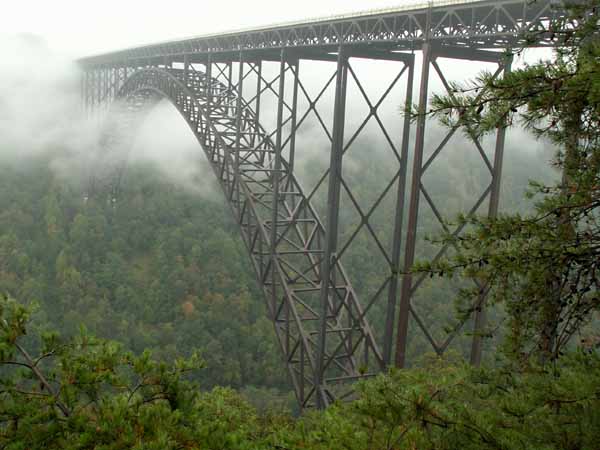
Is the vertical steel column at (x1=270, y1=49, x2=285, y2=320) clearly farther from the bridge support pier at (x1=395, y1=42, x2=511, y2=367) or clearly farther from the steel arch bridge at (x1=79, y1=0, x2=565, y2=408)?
the bridge support pier at (x1=395, y1=42, x2=511, y2=367)

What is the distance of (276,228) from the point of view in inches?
507

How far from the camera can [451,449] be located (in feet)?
10.8

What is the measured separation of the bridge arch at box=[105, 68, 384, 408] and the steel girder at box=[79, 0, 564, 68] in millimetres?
2115

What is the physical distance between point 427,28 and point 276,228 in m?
6.00

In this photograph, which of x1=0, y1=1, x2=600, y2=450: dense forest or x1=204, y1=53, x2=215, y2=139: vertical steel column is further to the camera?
x1=204, y1=53, x2=215, y2=139: vertical steel column

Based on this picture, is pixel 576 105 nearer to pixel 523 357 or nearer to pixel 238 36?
pixel 523 357

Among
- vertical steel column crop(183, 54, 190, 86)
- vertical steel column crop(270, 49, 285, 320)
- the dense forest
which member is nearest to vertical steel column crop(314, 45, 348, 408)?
vertical steel column crop(270, 49, 285, 320)

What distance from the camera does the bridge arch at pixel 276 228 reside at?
1116 centimetres

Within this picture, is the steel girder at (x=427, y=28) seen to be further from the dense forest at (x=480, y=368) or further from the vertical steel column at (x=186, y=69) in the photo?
the vertical steel column at (x=186, y=69)

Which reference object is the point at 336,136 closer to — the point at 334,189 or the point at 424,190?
the point at 334,189

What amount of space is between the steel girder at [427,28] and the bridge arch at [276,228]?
2115 mm

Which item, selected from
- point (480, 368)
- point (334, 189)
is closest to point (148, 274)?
point (334, 189)

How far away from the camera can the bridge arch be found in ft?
36.6

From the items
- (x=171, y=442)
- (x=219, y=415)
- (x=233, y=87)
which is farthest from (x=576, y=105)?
(x=233, y=87)
